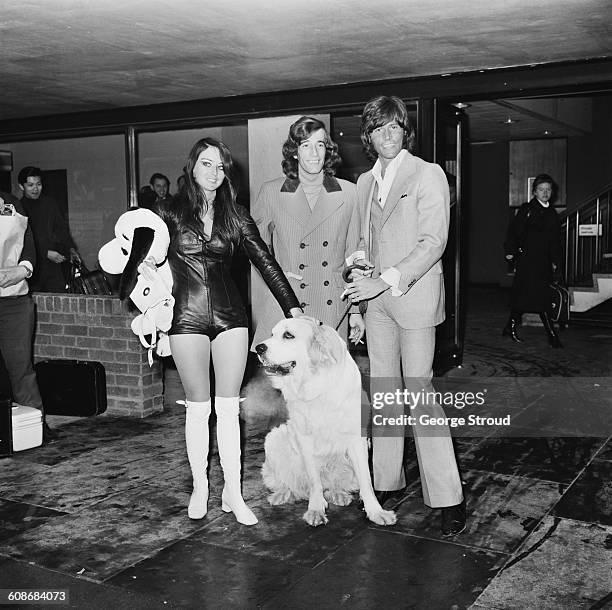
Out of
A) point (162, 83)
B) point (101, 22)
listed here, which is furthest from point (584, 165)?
point (101, 22)

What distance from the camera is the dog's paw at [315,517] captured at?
12.9ft

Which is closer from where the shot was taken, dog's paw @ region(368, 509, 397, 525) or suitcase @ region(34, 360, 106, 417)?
dog's paw @ region(368, 509, 397, 525)

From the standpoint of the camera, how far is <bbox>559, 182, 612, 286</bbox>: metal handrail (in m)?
12.7

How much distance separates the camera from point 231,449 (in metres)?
3.96

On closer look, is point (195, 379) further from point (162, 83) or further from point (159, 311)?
point (162, 83)

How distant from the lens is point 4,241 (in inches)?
210

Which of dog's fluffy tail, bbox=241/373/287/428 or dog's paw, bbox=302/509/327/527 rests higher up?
dog's paw, bbox=302/509/327/527

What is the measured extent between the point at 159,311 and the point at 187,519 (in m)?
1.13

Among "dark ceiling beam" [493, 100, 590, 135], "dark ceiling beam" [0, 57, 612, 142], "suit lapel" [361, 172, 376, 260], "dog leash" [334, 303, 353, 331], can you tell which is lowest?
"dog leash" [334, 303, 353, 331]

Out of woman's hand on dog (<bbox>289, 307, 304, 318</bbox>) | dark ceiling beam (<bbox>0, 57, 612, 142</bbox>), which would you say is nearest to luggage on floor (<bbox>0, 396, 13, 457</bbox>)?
woman's hand on dog (<bbox>289, 307, 304, 318</bbox>)

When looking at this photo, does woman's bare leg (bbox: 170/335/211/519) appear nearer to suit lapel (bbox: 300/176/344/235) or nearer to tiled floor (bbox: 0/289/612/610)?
tiled floor (bbox: 0/289/612/610)

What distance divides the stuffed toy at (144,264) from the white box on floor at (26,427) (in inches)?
82.4

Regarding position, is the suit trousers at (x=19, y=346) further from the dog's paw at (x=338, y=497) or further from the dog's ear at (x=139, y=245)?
the dog's paw at (x=338, y=497)

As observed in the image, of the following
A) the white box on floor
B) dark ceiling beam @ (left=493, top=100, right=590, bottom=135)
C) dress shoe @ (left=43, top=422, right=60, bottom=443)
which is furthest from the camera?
dark ceiling beam @ (left=493, top=100, right=590, bottom=135)
